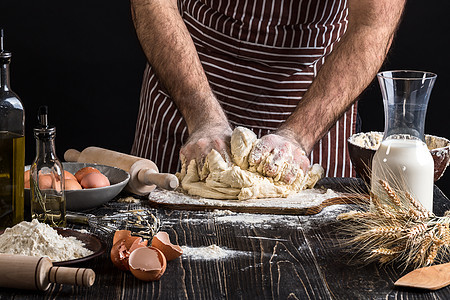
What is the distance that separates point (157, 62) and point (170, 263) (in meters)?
1.06

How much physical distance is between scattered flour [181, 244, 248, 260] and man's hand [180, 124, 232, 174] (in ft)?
1.45

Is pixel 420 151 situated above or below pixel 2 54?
below

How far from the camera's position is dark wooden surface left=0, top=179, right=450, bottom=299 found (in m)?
1.08

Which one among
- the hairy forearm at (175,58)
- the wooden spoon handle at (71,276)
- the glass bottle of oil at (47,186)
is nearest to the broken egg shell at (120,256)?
the wooden spoon handle at (71,276)

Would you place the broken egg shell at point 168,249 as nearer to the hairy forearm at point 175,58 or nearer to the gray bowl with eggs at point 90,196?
the gray bowl with eggs at point 90,196

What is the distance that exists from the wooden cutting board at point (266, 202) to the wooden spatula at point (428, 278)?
433mm

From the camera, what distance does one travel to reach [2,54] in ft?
4.22

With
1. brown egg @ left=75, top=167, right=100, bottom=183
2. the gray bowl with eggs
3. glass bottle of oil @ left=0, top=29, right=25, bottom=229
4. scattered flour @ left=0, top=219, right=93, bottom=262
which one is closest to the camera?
scattered flour @ left=0, top=219, right=93, bottom=262

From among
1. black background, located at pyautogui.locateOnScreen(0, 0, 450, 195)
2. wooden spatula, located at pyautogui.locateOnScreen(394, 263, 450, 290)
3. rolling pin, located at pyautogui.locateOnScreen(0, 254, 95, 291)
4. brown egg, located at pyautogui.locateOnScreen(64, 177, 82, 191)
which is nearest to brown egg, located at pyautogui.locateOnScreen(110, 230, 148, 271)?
rolling pin, located at pyautogui.locateOnScreen(0, 254, 95, 291)

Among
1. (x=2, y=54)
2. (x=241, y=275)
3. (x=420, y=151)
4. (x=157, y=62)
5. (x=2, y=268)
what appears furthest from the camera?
(x=157, y=62)

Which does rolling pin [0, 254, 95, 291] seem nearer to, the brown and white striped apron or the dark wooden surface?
the dark wooden surface

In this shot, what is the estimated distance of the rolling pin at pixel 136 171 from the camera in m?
1.63

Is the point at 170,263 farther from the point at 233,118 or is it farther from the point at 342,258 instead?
the point at 233,118

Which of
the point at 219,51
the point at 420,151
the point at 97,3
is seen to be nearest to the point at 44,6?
the point at 97,3
